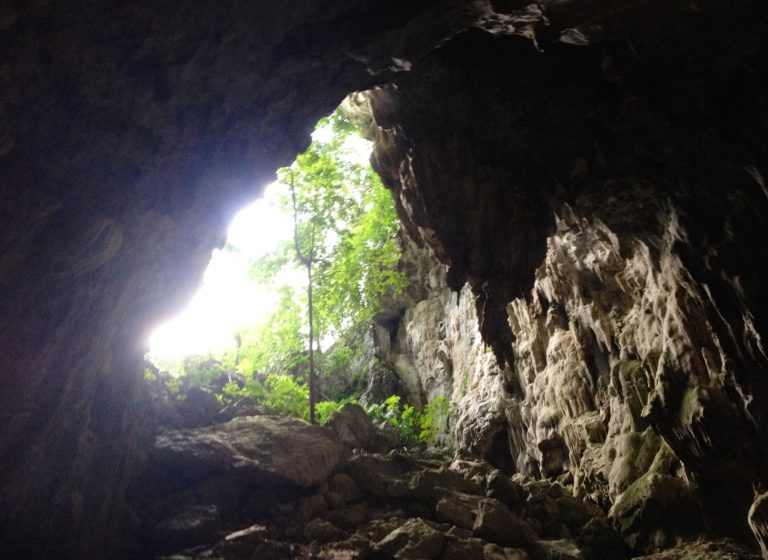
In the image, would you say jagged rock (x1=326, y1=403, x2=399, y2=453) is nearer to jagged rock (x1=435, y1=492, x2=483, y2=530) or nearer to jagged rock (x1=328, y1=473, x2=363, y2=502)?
jagged rock (x1=328, y1=473, x2=363, y2=502)

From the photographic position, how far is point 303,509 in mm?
7965

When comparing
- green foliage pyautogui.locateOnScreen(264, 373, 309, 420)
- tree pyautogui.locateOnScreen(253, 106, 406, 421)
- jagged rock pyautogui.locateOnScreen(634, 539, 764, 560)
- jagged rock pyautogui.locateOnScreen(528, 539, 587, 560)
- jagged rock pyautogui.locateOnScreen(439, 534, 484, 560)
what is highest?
tree pyautogui.locateOnScreen(253, 106, 406, 421)

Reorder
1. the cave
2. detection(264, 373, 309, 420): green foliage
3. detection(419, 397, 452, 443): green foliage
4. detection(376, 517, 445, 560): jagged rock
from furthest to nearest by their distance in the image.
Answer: detection(419, 397, 452, 443): green foliage, detection(264, 373, 309, 420): green foliage, detection(376, 517, 445, 560): jagged rock, the cave

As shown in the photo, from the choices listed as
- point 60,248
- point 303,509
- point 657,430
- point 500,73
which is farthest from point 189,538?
point 500,73

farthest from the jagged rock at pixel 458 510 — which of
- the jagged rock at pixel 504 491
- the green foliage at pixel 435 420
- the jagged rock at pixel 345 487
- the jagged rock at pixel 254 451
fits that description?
the green foliage at pixel 435 420

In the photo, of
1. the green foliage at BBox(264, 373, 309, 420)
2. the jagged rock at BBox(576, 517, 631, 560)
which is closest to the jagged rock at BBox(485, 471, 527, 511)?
the jagged rock at BBox(576, 517, 631, 560)

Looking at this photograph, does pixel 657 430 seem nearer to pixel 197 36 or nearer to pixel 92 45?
pixel 197 36

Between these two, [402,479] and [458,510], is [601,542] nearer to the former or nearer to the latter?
[458,510]

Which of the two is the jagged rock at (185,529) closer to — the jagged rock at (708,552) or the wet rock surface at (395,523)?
the wet rock surface at (395,523)

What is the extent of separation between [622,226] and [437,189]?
3.83 m

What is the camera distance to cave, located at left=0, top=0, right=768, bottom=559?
5.14 meters

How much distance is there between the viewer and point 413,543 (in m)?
6.78

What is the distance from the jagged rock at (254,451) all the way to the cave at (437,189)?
64 centimetres

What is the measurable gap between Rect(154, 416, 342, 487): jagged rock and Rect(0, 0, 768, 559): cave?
0.64 metres
